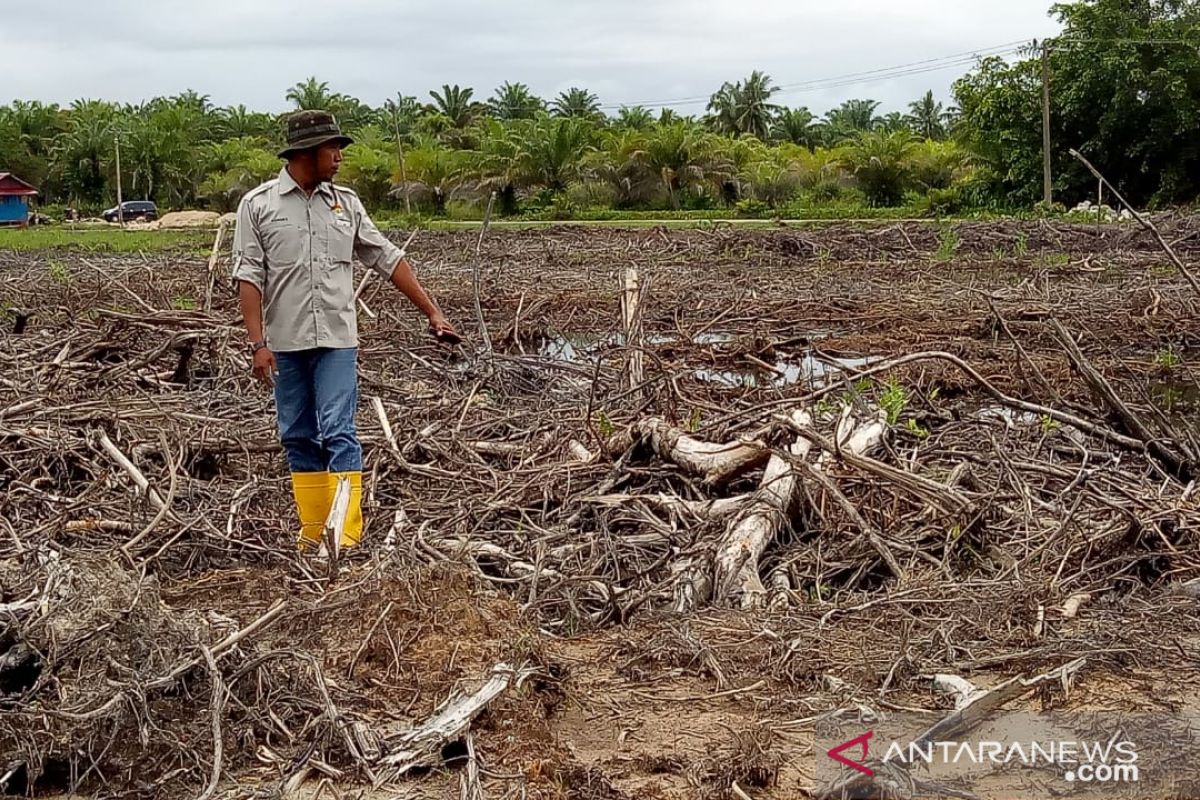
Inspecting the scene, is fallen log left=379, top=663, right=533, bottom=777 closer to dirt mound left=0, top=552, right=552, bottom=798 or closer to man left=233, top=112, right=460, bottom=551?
dirt mound left=0, top=552, right=552, bottom=798

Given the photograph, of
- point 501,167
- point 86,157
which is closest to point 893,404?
point 501,167

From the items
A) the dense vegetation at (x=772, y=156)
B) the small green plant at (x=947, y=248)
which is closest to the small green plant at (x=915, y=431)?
the small green plant at (x=947, y=248)

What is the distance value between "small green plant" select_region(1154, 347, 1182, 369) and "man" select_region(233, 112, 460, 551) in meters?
7.55

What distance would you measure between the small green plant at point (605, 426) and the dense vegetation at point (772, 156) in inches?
1276

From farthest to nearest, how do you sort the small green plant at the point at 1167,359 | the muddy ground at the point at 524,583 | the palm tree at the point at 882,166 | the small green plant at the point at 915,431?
the palm tree at the point at 882,166
the small green plant at the point at 1167,359
the small green plant at the point at 915,431
the muddy ground at the point at 524,583

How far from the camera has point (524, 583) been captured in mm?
4500

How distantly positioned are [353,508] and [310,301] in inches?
32.2

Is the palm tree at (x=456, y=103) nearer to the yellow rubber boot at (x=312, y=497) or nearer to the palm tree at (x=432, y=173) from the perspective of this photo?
the palm tree at (x=432, y=173)

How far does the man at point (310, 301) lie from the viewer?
4832 millimetres

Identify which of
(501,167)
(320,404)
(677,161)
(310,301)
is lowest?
(320,404)

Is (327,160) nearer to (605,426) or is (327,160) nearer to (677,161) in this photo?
(605,426)

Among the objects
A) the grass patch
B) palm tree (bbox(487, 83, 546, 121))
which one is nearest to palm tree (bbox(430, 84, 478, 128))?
palm tree (bbox(487, 83, 546, 121))

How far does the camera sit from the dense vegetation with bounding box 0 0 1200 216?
3803cm

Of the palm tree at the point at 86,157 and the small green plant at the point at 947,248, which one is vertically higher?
the palm tree at the point at 86,157
